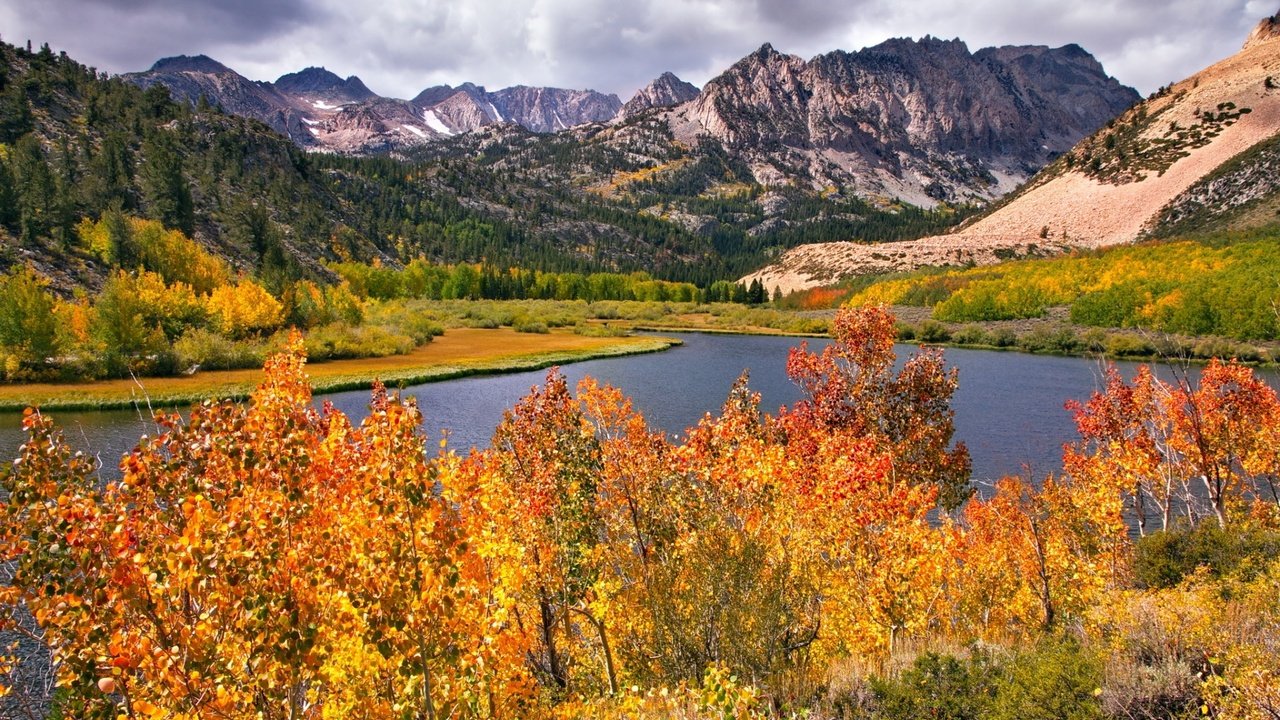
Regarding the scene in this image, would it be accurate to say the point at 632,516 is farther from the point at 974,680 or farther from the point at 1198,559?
the point at 1198,559

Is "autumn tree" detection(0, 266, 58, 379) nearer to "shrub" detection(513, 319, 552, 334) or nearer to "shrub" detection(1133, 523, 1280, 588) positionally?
"shrub" detection(513, 319, 552, 334)

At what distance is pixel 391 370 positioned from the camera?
86688 millimetres

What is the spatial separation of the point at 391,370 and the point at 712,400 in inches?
1751

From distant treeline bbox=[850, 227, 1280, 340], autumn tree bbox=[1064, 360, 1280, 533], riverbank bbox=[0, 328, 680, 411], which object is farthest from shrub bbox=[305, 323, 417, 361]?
distant treeline bbox=[850, 227, 1280, 340]

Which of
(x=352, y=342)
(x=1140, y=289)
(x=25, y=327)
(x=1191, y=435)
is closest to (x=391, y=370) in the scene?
(x=352, y=342)

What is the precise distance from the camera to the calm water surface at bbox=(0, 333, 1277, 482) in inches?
1945

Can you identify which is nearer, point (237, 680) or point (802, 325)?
point (237, 680)

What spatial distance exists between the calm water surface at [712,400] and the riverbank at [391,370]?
8.40 ft

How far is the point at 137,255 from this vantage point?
340ft

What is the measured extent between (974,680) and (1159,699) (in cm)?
277

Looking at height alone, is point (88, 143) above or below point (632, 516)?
above

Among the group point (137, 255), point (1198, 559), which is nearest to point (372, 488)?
point (1198, 559)

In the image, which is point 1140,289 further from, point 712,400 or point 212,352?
point 212,352

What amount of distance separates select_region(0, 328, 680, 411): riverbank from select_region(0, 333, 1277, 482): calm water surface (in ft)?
8.40
